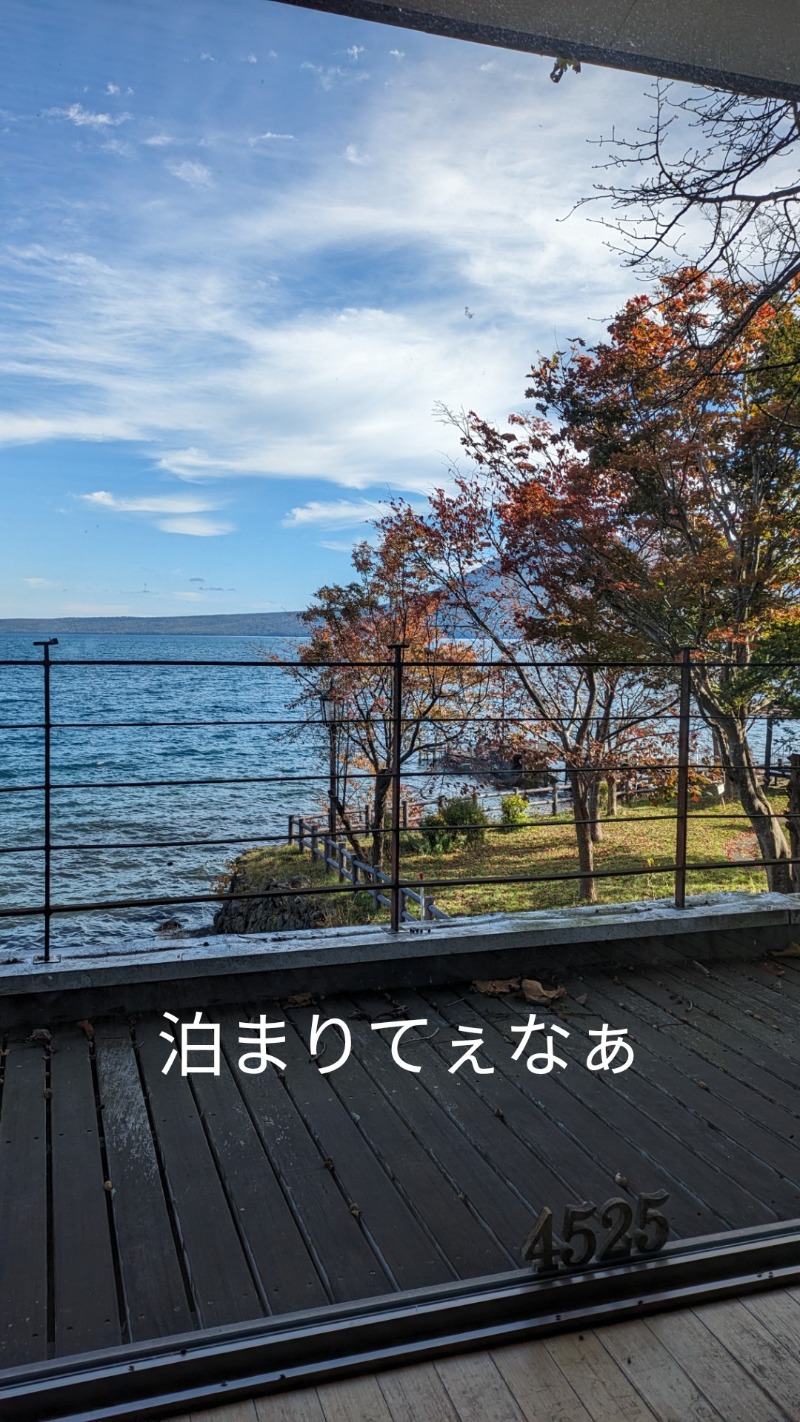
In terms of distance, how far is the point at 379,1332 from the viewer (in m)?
1.38

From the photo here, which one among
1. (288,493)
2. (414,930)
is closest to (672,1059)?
A: (414,930)

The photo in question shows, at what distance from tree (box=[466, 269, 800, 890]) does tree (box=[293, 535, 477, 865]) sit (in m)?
2.76

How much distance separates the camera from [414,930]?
276 centimetres

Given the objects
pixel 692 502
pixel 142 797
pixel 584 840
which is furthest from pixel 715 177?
pixel 142 797

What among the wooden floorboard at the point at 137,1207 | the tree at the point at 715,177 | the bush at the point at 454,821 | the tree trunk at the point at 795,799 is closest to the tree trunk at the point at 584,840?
the tree trunk at the point at 795,799

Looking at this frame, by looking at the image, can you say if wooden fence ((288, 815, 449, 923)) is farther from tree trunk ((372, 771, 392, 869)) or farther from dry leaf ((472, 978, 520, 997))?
dry leaf ((472, 978, 520, 997))

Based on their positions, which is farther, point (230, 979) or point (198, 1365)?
point (230, 979)

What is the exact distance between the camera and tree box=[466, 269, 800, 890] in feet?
22.9

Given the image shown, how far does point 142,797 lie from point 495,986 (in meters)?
17.9

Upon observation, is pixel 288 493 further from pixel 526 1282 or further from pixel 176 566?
pixel 526 1282

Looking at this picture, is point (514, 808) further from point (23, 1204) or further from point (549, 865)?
point (23, 1204)

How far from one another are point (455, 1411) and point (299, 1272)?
35 cm

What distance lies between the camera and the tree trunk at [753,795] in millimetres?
7320

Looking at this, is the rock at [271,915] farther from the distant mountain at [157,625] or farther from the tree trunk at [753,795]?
the distant mountain at [157,625]
